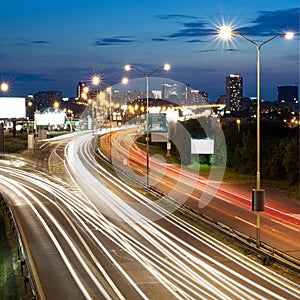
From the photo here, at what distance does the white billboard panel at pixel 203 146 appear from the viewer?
64938 millimetres

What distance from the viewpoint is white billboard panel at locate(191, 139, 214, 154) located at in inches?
2557

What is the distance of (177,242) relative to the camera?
2584 cm

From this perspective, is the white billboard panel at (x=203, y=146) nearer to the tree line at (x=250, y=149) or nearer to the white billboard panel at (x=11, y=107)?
the tree line at (x=250, y=149)

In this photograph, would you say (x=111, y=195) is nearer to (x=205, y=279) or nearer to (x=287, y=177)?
(x=287, y=177)

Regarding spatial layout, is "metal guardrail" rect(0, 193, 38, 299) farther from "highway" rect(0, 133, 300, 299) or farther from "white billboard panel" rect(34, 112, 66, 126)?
"white billboard panel" rect(34, 112, 66, 126)

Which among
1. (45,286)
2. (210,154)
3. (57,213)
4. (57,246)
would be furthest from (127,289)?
(210,154)

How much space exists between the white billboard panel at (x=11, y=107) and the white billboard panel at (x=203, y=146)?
3313 centimetres

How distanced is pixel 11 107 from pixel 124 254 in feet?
226

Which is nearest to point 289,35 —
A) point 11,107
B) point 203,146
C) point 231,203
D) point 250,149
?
point 231,203

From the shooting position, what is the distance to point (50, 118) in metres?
118

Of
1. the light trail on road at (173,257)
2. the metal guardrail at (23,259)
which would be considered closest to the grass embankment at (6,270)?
the metal guardrail at (23,259)

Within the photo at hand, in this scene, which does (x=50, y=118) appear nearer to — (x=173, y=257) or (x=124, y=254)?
(x=124, y=254)

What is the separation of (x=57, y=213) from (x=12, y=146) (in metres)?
48.6

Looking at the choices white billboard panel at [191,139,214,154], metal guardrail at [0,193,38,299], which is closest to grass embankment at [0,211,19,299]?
metal guardrail at [0,193,38,299]
